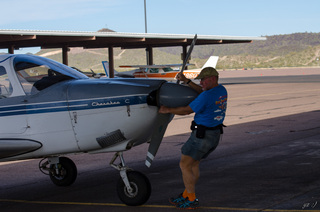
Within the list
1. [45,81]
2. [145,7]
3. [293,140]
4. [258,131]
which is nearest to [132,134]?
[45,81]

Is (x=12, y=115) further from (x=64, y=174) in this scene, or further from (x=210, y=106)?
(x=210, y=106)

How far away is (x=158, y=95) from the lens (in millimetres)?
6379

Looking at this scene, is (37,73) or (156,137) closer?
(156,137)

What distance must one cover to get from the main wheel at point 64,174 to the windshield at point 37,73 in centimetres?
187

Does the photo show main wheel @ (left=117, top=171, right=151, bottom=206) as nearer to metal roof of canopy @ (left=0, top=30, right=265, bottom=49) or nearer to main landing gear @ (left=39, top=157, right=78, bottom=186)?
main landing gear @ (left=39, top=157, right=78, bottom=186)

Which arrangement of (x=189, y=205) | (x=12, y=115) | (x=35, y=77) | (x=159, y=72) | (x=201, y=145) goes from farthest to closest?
(x=159, y=72), (x=35, y=77), (x=12, y=115), (x=189, y=205), (x=201, y=145)

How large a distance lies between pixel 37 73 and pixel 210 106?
2.48m

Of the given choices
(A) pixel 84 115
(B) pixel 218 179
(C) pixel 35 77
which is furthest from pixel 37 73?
(B) pixel 218 179

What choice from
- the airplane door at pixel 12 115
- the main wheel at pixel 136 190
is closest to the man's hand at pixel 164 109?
the main wheel at pixel 136 190

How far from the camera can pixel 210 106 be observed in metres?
6.33

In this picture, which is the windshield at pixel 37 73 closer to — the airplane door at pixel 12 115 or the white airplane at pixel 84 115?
the white airplane at pixel 84 115

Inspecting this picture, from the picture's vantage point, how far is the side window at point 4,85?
7.08 meters

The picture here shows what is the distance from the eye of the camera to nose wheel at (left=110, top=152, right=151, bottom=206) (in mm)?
6684

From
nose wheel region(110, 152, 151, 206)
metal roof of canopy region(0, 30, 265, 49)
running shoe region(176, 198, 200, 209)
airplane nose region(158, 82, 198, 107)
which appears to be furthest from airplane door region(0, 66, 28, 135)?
metal roof of canopy region(0, 30, 265, 49)
